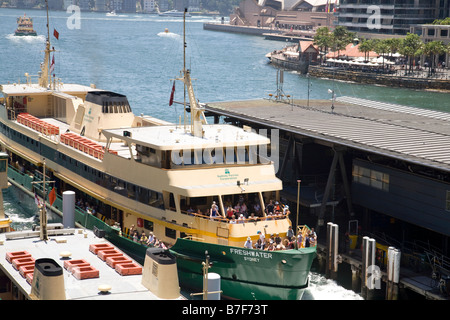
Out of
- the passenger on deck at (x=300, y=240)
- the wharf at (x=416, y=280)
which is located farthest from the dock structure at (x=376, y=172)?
the passenger on deck at (x=300, y=240)

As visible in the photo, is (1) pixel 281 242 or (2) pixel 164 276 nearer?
(2) pixel 164 276

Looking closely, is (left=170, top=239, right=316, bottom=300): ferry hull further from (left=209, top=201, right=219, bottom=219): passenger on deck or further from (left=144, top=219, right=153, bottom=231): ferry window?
(left=144, top=219, right=153, bottom=231): ferry window

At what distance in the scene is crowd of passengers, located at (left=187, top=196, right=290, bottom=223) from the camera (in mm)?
34469

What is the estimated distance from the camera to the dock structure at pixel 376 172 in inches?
1499

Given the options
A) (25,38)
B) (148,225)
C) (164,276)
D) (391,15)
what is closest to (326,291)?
(148,225)

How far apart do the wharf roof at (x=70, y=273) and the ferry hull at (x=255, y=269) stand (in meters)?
4.18

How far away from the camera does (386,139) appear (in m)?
42.6

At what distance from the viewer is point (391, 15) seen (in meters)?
182

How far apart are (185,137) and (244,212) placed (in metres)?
4.68

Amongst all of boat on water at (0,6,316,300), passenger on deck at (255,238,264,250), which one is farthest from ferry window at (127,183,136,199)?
passenger on deck at (255,238,264,250)

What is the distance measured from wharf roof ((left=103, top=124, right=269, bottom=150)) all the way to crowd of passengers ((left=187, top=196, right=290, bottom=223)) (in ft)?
8.77

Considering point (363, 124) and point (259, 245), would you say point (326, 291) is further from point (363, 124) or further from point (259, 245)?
point (363, 124)
